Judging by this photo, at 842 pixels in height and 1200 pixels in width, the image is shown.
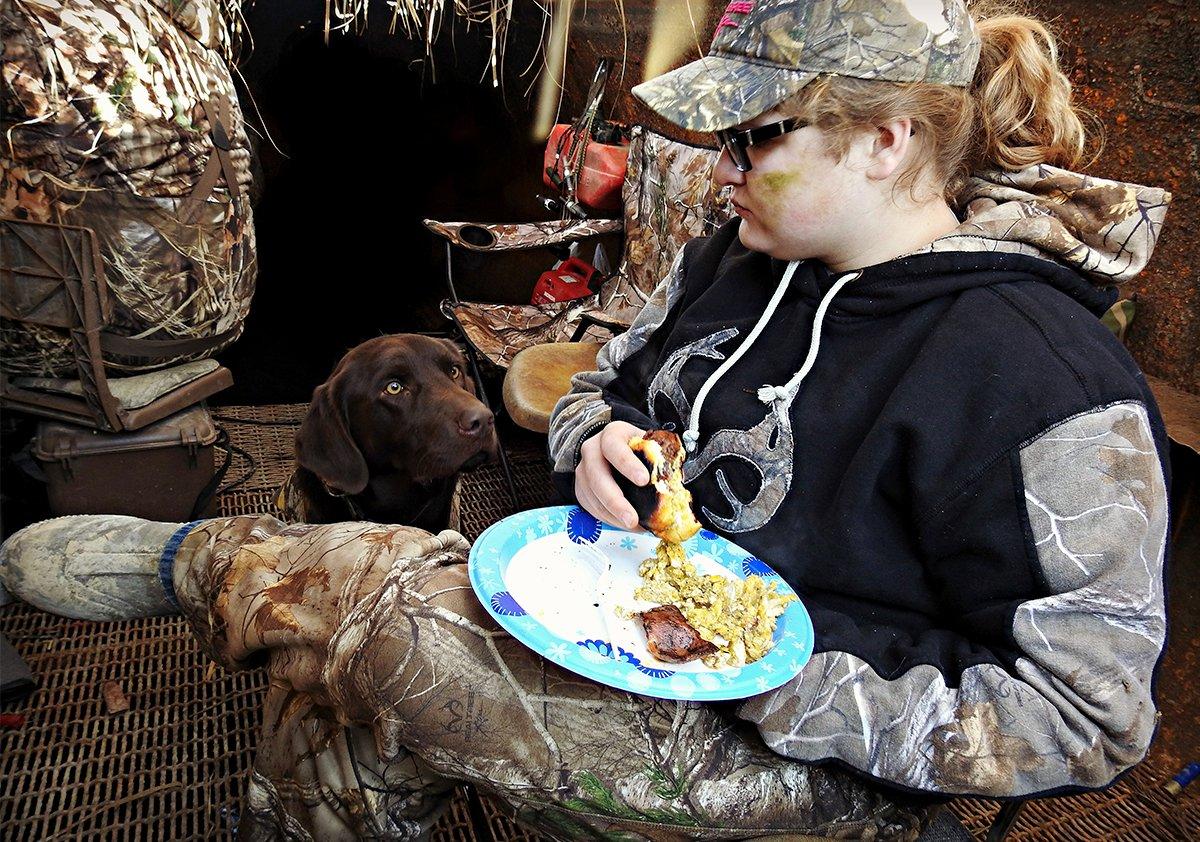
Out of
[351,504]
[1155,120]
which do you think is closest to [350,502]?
[351,504]

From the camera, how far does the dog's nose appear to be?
248 centimetres

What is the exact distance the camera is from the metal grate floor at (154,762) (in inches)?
70.6

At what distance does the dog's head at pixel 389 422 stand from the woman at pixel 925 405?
1016 mm

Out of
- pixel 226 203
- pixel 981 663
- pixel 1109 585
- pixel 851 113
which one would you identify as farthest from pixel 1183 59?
pixel 226 203

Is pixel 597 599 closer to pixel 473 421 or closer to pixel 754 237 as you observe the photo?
pixel 754 237

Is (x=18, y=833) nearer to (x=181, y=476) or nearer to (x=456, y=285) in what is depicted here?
(x=181, y=476)

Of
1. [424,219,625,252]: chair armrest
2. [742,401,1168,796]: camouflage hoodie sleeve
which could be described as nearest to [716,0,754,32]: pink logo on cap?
[742,401,1168,796]: camouflage hoodie sleeve

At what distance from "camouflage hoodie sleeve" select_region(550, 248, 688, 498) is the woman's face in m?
0.40

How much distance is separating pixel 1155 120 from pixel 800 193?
4.26ft

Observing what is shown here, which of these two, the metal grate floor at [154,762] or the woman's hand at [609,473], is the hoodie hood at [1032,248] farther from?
the metal grate floor at [154,762]

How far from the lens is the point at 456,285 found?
432 cm

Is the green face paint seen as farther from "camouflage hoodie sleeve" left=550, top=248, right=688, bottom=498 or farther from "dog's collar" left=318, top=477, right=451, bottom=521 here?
"dog's collar" left=318, top=477, right=451, bottom=521

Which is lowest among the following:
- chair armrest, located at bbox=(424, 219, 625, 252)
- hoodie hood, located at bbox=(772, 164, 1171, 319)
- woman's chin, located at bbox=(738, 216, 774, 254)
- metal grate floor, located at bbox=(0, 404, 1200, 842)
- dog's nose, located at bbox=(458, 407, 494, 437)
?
metal grate floor, located at bbox=(0, 404, 1200, 842)

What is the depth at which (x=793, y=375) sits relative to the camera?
1398 mm
